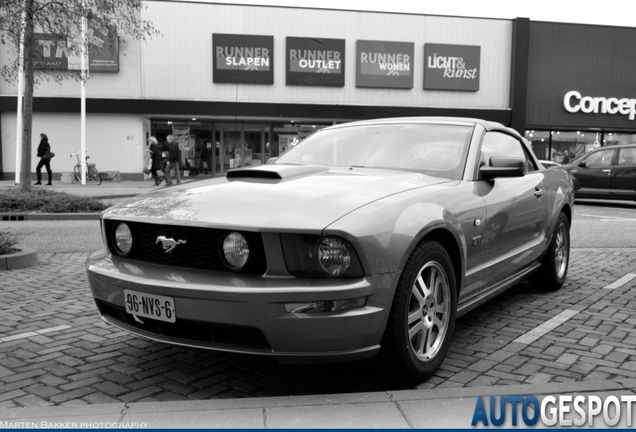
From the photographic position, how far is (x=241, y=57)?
23891 mm

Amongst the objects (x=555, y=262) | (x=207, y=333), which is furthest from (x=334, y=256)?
(x=555, y=262)

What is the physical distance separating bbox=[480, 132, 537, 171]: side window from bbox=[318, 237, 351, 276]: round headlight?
5.92 ft

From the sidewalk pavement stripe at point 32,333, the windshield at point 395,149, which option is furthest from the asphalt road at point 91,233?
the windshield at point 395,149

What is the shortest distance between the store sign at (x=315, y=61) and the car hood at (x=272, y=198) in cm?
2138

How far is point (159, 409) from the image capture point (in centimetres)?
253

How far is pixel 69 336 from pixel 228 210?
6.01 feet

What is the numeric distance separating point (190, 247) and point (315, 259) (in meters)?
0.65

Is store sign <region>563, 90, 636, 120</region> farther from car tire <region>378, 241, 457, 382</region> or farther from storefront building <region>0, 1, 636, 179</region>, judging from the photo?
car tire <region>378, 241, 457, 382</region>

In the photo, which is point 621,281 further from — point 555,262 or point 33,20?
point 33,20

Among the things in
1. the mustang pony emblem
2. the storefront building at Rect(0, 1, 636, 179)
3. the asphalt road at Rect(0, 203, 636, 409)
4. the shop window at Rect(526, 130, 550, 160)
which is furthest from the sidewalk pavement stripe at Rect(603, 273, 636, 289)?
the shop window at Rect(526, 130, 550, 160)

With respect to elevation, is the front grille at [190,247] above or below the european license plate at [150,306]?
above

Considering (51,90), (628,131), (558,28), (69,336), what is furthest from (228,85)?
(69,336)

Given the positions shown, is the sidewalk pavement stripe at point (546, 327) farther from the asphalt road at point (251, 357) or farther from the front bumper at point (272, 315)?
the front bumper at point (272, 315)

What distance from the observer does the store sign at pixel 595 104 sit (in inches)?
1054
